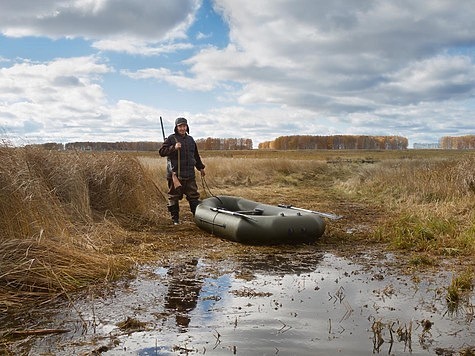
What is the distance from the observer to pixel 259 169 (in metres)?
23.7

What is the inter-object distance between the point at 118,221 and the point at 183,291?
184 inches

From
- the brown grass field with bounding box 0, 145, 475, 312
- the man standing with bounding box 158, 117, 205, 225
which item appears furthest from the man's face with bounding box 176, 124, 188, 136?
the brown grass field with bounding box 0, 145, 475, 312

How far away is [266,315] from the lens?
15.3 feet

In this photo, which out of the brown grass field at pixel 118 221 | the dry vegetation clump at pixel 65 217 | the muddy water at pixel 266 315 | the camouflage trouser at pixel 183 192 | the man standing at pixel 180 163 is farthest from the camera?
the camouflage trouser at pixel 183 192

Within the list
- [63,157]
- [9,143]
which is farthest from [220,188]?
[9,143]

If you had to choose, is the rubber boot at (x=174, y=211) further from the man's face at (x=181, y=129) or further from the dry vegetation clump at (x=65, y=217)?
the man's face at (x=181, y=129)

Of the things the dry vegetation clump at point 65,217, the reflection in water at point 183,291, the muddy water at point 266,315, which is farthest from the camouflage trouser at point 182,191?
the muddy water at point 266,315

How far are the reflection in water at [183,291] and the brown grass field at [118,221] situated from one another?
0.66m

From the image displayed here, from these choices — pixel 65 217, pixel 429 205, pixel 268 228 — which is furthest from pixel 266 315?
pixel 429 205

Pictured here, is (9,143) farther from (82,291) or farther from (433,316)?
(433,316)

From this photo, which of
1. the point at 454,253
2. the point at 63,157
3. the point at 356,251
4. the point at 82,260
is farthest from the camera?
the point at 63,157

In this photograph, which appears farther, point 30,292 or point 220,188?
point 220,188

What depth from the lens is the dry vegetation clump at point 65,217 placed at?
526 cm

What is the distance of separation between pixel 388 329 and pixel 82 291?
10.5 feet
